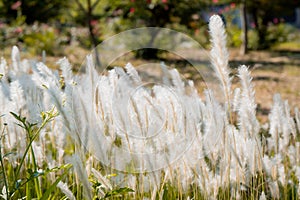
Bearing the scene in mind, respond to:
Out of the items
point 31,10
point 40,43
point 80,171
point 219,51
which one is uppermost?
point 31,10

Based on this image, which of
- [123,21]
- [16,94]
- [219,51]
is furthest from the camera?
[123,21]

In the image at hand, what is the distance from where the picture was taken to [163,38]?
314 inches

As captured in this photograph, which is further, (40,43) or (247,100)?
(40,43)

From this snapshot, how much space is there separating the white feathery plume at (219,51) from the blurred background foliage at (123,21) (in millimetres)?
6041

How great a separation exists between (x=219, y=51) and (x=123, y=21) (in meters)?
8.46

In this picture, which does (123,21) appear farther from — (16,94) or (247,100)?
(247,100)

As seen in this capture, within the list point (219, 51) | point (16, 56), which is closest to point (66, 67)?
point (219, 51)

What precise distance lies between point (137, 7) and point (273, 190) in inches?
275

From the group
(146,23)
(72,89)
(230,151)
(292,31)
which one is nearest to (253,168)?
(230,151)

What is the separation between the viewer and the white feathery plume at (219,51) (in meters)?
1.08

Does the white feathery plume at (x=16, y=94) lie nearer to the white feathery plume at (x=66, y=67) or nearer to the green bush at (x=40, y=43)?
the white feathery plume at (x=66, y=67)

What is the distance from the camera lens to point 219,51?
3.64ft

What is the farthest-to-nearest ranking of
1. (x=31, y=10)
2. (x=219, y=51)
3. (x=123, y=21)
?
(x=31, y=10)
(x=123, y=21)
(x=219, y=51)

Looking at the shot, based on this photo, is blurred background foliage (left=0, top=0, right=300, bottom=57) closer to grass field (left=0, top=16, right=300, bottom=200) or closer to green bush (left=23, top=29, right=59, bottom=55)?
green bush (left=23, top=29, right=59, bottom=55)
